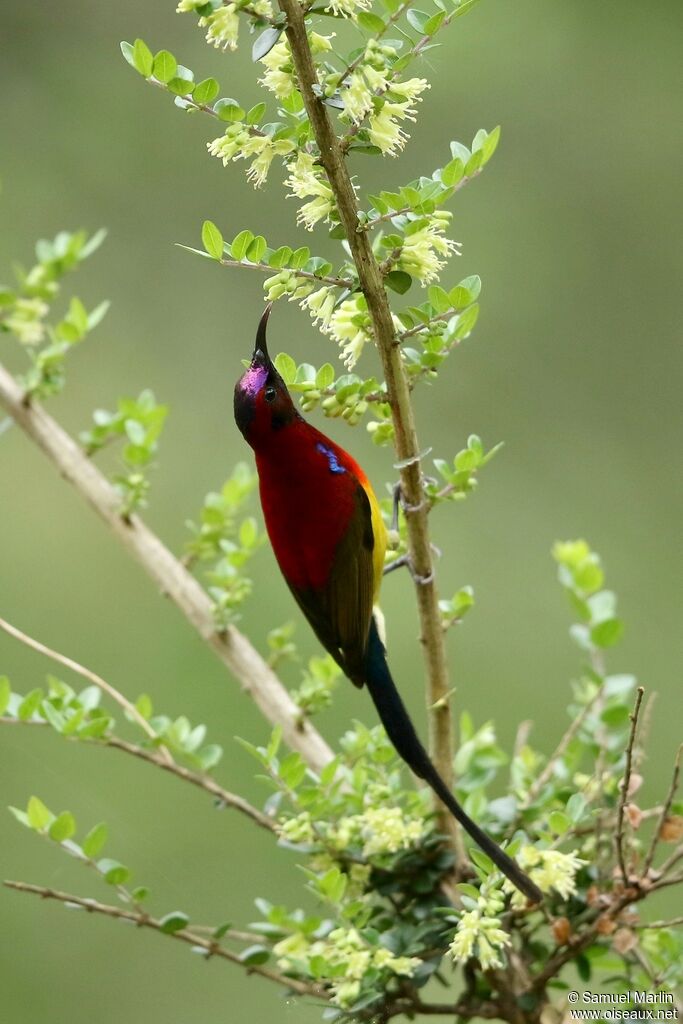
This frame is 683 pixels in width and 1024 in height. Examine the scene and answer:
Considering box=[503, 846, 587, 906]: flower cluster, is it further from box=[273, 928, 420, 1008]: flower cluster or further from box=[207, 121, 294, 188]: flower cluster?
box=[207, 121, 294, 188]: flower cluster

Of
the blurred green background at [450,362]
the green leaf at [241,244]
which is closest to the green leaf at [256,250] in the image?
the green leaf at [241,244]

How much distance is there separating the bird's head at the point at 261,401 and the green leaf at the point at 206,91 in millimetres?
181

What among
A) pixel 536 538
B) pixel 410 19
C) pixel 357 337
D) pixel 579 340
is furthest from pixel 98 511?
pixel 579 340

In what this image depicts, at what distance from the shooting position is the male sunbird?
2.51 ft

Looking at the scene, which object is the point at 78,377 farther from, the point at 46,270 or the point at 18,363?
the point at 46,270

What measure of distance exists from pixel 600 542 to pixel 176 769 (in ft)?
4.84

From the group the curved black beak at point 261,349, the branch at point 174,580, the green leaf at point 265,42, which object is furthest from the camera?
the branch at point 174,580

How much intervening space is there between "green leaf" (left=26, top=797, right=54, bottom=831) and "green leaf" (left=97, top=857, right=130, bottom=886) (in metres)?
0.04

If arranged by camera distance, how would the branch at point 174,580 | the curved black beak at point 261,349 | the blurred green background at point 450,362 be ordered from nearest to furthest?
the curved black beak at point 261,349 < the branch at point 174,580 < the blurred green background at point 450,362

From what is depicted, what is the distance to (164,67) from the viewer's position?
502 mm

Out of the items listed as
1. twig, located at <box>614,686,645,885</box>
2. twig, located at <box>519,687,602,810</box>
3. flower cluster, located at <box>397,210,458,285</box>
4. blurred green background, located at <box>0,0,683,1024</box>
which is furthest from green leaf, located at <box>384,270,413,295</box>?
blurred green background, located at <box>0,0,683,1024</box>

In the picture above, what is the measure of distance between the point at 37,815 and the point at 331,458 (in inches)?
11.7

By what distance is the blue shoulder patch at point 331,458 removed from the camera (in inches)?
31.8

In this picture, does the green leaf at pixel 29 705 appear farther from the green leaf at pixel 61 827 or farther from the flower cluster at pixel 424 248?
the flower cluster at pixel 424 248
